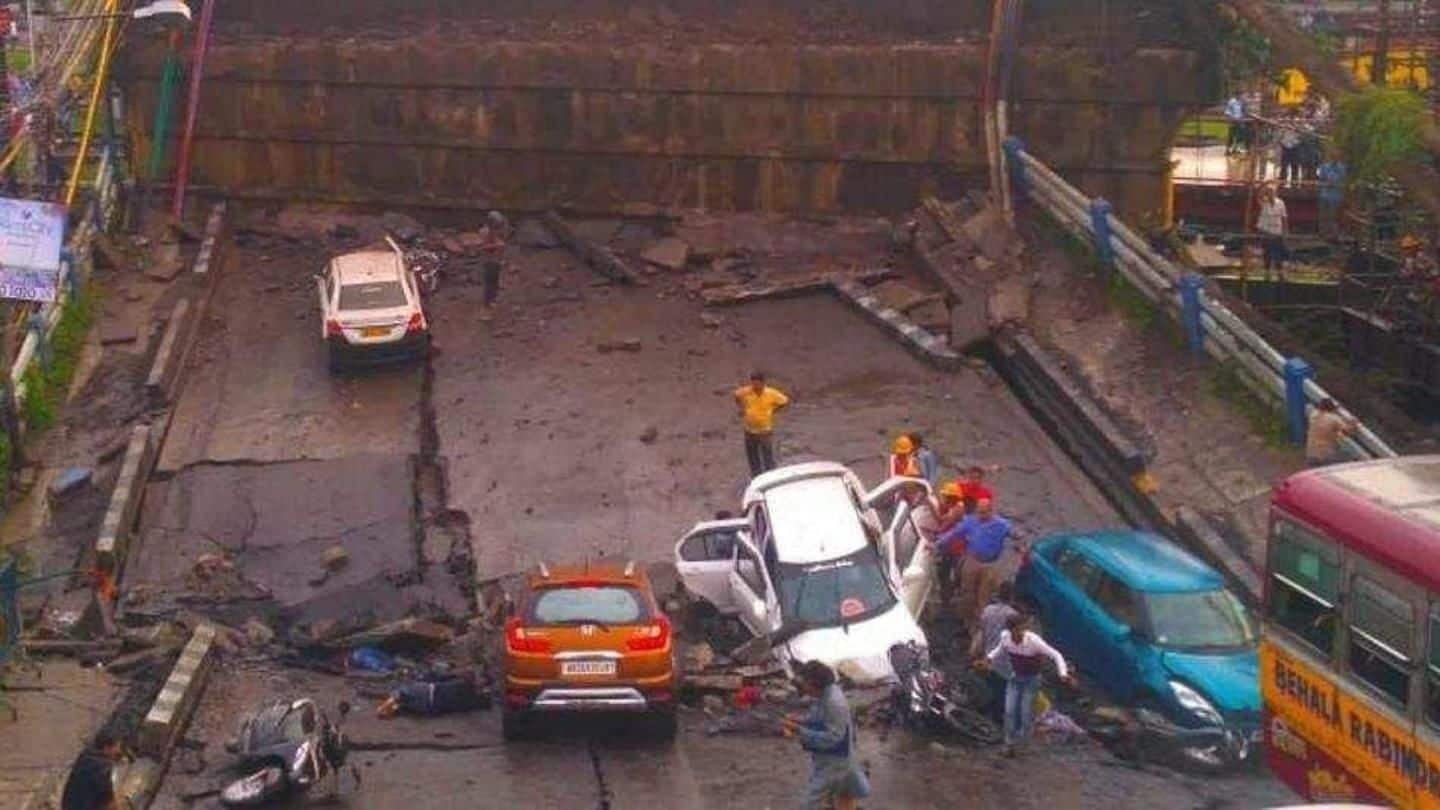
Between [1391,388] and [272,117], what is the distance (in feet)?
60.0

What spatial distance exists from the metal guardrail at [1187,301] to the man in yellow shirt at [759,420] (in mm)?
5746

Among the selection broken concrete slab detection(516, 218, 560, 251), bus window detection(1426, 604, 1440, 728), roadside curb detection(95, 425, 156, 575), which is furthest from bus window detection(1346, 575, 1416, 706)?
broken concrete slab detection(516, 218, 560, 251)

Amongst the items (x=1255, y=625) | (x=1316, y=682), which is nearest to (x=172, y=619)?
(x=1255, y=625)

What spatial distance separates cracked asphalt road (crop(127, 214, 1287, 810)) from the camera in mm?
17453

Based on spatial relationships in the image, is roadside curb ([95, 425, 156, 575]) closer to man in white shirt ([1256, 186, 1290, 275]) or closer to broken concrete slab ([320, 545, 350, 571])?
broken concrete slab ([320, 545, 350, 571])

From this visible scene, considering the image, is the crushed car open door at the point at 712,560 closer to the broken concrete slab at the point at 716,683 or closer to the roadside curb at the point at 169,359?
the broken concrete slab at the point at 716,683

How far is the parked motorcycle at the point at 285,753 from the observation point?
53.5 ft

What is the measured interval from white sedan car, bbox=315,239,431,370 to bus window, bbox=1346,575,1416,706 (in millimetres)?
17848

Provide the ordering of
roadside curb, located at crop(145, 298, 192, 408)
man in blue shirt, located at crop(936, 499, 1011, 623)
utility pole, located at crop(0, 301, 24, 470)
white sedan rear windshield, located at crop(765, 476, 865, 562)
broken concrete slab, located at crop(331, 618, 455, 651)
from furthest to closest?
1. roadside curb, located at crop(145, 298, 192, 408)
2. utility pole, located at crop(0, 301, 24, 470)
3. man in blue shirt, located at crop(936, 499, 1011, 623)
4. broken concrete slab, located at crop(331, 618, 455, 651)
5. white sedan rear windshield, located at crop(765, 476, 865, 562)

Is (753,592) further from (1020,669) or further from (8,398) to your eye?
(8,398)

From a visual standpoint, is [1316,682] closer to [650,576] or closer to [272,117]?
[650,576]

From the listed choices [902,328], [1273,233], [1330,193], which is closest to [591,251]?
[902,328]

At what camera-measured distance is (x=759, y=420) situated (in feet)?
80.6

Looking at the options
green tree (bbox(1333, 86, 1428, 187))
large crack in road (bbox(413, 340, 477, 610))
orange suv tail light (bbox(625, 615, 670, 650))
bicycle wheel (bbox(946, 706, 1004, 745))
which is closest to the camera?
orange suv tail light (bbox(625, 615, 670, 650))
